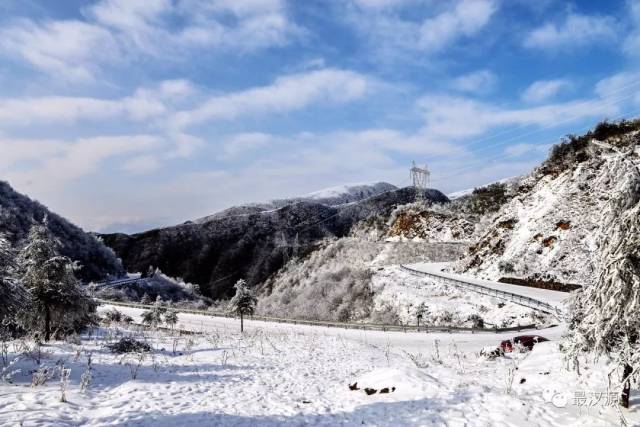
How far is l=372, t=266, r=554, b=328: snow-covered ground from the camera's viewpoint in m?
33.5

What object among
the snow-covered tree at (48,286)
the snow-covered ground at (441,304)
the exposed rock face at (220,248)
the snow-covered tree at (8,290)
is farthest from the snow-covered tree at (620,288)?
Result: the exposed rock face at (220,248)

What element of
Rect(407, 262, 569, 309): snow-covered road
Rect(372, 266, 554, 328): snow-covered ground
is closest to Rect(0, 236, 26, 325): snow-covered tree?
Rect(407, 262, 569, 309): snow-covered road

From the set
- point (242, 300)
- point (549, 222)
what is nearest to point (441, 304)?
point (549, 222)

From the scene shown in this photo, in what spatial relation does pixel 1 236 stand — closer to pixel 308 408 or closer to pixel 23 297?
pixel 23 297

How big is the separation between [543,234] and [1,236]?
42.7 m

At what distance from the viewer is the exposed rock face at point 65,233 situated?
82.1 meters

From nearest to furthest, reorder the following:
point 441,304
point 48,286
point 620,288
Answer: point 620,288
point 48,286
point 441,304

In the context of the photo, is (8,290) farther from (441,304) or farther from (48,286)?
(441,304)

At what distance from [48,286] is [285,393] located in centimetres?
1411

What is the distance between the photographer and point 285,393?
12047mm

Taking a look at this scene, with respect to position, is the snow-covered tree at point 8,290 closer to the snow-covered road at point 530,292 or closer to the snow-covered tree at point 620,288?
the snow-covered tree at point 620,288

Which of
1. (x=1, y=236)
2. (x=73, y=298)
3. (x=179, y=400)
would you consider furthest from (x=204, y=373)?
(x=73, y=298)

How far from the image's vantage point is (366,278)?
59.0 metres

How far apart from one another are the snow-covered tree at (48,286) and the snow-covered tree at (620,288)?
21148 mm
